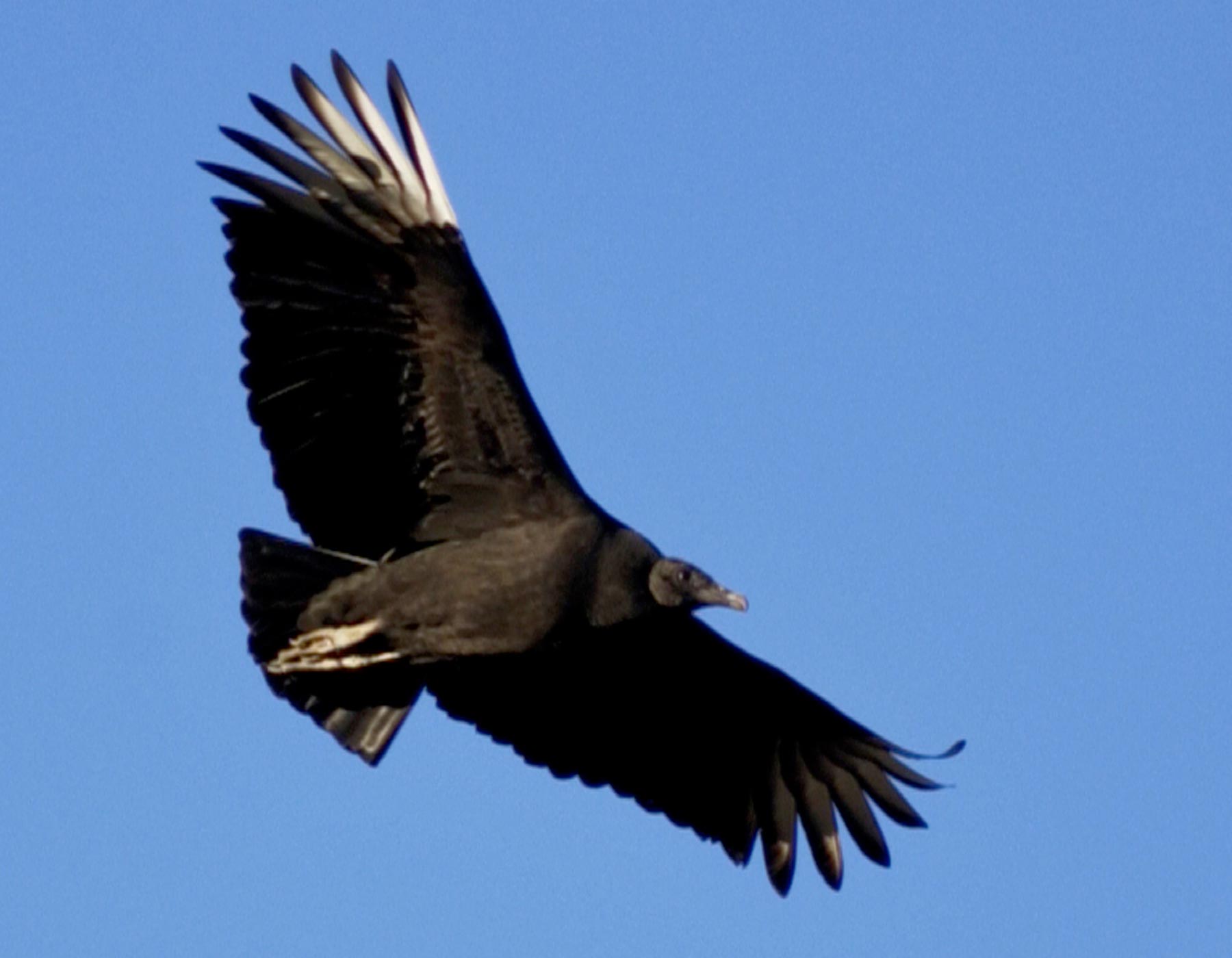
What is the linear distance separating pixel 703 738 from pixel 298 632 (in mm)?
1777

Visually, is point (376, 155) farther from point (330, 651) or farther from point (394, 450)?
point (330, 651)

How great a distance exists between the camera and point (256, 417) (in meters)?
9.20

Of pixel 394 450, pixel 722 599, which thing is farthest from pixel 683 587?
pixel 394 450

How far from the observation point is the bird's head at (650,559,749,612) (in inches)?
364

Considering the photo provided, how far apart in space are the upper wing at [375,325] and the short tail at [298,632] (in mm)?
312

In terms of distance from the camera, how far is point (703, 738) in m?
10.3

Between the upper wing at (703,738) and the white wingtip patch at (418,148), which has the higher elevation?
the white wingtip patch at (418,148)

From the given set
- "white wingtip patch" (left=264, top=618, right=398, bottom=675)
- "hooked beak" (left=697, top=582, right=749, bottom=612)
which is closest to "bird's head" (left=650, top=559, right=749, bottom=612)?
"hooked beak" (left=697, top=582, right=749, bottom=612)

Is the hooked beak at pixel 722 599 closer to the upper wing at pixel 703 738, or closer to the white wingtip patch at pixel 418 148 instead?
the upper wing at pixel 703 738

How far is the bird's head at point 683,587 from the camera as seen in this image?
364 inches

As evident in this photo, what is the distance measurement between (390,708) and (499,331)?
1615mm

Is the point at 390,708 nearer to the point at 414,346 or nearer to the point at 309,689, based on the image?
the point at 309,689

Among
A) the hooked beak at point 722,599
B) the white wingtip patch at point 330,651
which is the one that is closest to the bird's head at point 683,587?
the hooked beak at point 722,599

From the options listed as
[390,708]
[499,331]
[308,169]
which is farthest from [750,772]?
[308,169]
